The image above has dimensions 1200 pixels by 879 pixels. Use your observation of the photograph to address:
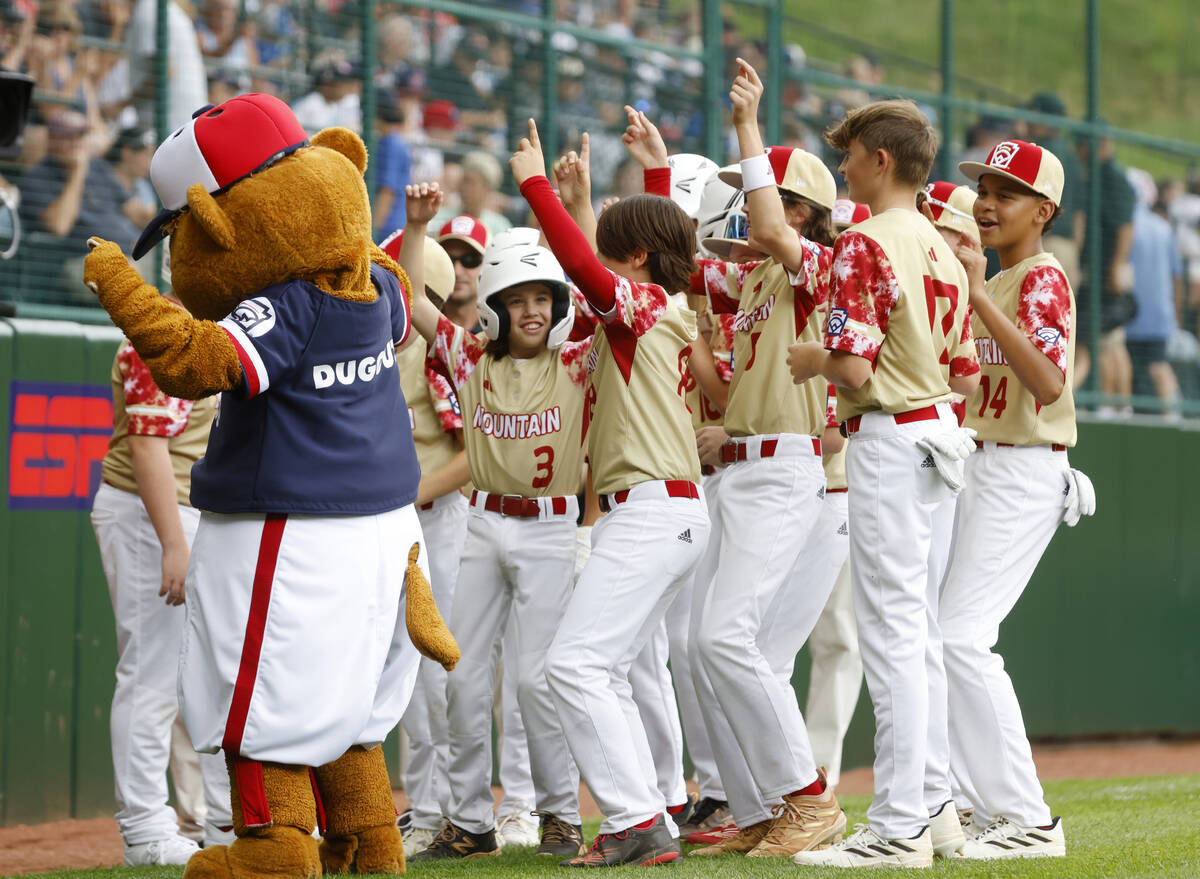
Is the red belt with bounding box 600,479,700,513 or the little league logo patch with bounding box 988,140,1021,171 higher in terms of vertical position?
the little league logo patch with bounding box 988,140,1021,171

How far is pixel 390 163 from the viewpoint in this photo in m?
7.33

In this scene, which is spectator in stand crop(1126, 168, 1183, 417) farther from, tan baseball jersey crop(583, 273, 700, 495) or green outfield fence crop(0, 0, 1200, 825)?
tan baseball jersey crop(583, 273, 700, 495)

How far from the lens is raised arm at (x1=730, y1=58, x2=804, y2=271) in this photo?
4195 mm

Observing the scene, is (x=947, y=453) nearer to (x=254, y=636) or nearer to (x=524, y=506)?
(x=524, y=506)

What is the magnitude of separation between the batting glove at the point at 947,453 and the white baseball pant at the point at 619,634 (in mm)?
700

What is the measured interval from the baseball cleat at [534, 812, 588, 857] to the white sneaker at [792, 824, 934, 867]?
970mm

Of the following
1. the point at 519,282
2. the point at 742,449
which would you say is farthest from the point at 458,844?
the point at 519,282

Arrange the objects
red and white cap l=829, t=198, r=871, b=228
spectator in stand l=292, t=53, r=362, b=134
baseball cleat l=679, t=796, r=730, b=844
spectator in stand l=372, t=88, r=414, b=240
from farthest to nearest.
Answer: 1. spectator in stand l=372, t=88, r=414, b=240
2. spectator in stand l=292, t=53, r=362, b=134
3. red and white cap l=829, t=198, r=871, b=228
4. baseball cleat l=679, t=796, r=730, b=844

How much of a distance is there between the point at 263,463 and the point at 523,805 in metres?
2.25

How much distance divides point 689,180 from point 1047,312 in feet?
5.17

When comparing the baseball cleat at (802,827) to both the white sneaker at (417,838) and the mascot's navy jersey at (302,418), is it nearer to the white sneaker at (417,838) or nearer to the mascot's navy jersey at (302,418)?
the white sneaker at (417,838)

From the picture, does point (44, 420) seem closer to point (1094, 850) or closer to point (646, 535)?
Result: point (646, 535)

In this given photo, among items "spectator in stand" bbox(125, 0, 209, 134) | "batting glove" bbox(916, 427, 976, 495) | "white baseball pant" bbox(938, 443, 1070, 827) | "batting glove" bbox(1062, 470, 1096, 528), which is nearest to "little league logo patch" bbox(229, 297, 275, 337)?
"batting glove" bbox(916, 427, 976, 495)

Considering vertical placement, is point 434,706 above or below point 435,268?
below
